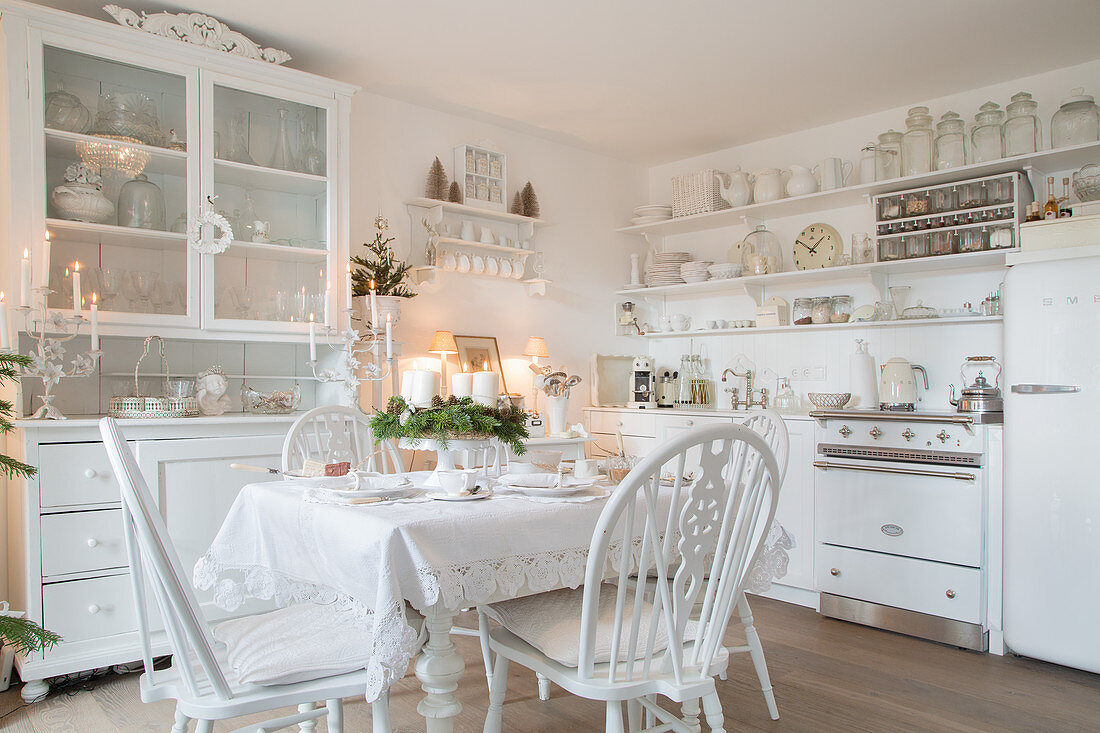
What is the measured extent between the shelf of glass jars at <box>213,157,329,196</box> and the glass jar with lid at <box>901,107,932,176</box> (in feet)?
9.04

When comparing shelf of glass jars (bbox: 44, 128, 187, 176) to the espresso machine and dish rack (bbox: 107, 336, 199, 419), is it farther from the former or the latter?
the espresso machine

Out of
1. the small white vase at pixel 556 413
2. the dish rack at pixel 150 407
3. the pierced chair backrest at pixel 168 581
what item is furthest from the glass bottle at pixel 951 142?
the pierced chair backrest at pixel 168 581

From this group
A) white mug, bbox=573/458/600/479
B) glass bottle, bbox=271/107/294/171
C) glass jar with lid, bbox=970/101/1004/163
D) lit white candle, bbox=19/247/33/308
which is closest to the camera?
white mug, bbox=573/458/600/479

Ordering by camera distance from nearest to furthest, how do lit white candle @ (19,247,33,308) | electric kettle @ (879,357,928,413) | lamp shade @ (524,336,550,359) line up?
lit white candle @ (19,247,33,308) < electric kettle @ (879,357,928,413) < lamp shade @ (524,336,550,359)

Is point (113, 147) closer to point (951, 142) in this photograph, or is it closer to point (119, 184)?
point (119, 184)

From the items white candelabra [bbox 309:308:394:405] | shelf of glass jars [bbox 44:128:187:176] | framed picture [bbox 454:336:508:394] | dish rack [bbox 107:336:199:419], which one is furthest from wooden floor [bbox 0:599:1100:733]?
shelf of glass jars [bbox 44:128:187:176]

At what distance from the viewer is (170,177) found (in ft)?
9.66

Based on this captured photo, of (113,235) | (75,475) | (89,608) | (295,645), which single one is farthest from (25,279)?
(295,645)

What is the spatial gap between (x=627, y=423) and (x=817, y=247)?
1.45 m

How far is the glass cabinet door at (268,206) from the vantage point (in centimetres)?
304

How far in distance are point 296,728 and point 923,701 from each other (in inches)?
79.7

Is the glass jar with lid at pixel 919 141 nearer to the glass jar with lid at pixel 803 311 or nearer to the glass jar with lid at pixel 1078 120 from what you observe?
the glass jar with lid at pixel 1078 120

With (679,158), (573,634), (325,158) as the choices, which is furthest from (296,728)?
(679,158)

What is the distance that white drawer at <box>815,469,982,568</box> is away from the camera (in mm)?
3127
